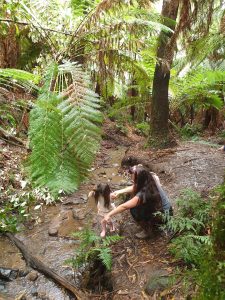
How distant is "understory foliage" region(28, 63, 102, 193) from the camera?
1.00 m

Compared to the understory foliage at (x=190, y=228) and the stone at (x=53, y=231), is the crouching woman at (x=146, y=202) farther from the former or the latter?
the stone at (x=53, y=231)

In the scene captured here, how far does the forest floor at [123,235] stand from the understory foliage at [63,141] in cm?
91

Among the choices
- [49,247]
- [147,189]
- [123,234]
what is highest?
[147,189]

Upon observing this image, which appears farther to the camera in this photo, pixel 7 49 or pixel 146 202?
pixel 7 49

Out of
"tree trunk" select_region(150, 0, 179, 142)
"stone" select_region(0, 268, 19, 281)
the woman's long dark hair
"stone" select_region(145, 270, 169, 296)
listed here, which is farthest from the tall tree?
"stone" select_region(0, 268, 19, 281)

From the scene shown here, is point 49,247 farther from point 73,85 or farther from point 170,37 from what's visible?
point 170,37

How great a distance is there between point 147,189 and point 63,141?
2.97 meters

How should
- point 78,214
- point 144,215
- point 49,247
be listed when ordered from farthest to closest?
1. point 78,214
2. point 49,247
3. point 144,215

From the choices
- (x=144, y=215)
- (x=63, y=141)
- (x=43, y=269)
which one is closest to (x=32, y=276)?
(x=43, y=269)

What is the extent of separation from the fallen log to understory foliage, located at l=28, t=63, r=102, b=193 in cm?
276

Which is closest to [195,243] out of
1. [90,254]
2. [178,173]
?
[90,254]

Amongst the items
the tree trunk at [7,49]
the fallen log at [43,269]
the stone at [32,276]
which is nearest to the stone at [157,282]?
the fallen log at [43,269]

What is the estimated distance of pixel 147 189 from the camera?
3908mm

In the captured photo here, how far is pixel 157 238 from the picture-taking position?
4004 mm
